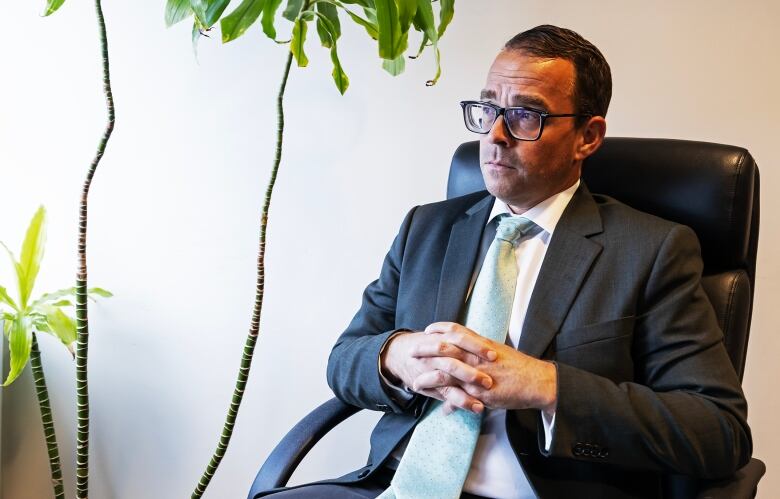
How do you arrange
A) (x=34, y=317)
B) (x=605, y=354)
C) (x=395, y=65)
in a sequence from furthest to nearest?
(x=34, y=317) < (x=395, y=65) < (x=605, y=354)

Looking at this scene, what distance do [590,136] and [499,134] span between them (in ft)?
0.76

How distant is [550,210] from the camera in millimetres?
1849

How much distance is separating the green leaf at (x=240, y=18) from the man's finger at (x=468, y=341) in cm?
82

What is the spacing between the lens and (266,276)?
8.52 ft

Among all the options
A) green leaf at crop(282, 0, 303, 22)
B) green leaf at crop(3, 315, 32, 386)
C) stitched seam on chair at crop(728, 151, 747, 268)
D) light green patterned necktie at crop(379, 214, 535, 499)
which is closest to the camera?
light green patterned necktie at crop(379, 214, 535, 499)

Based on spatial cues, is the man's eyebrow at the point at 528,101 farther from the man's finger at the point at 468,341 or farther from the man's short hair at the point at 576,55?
the man's finger at the point at 468,341

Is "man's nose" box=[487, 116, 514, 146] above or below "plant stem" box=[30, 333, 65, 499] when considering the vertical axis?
above

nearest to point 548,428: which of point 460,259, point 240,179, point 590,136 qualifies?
point 460,259

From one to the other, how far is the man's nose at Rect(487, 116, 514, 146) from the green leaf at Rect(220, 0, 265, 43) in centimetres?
58

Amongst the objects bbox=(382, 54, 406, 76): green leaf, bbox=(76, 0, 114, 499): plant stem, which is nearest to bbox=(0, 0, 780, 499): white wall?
bbox=(382, 54, 406, 76): green leaf

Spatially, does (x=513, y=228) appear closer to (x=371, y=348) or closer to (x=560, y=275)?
(x=560, y=275)

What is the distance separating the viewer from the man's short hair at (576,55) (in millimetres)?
1794

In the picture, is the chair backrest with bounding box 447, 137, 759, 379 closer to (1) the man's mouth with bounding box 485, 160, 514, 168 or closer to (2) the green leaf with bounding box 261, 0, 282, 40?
(1) the man's mouth with bounding box 485, 160, 514, 168

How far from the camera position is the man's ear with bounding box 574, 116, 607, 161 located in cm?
184
